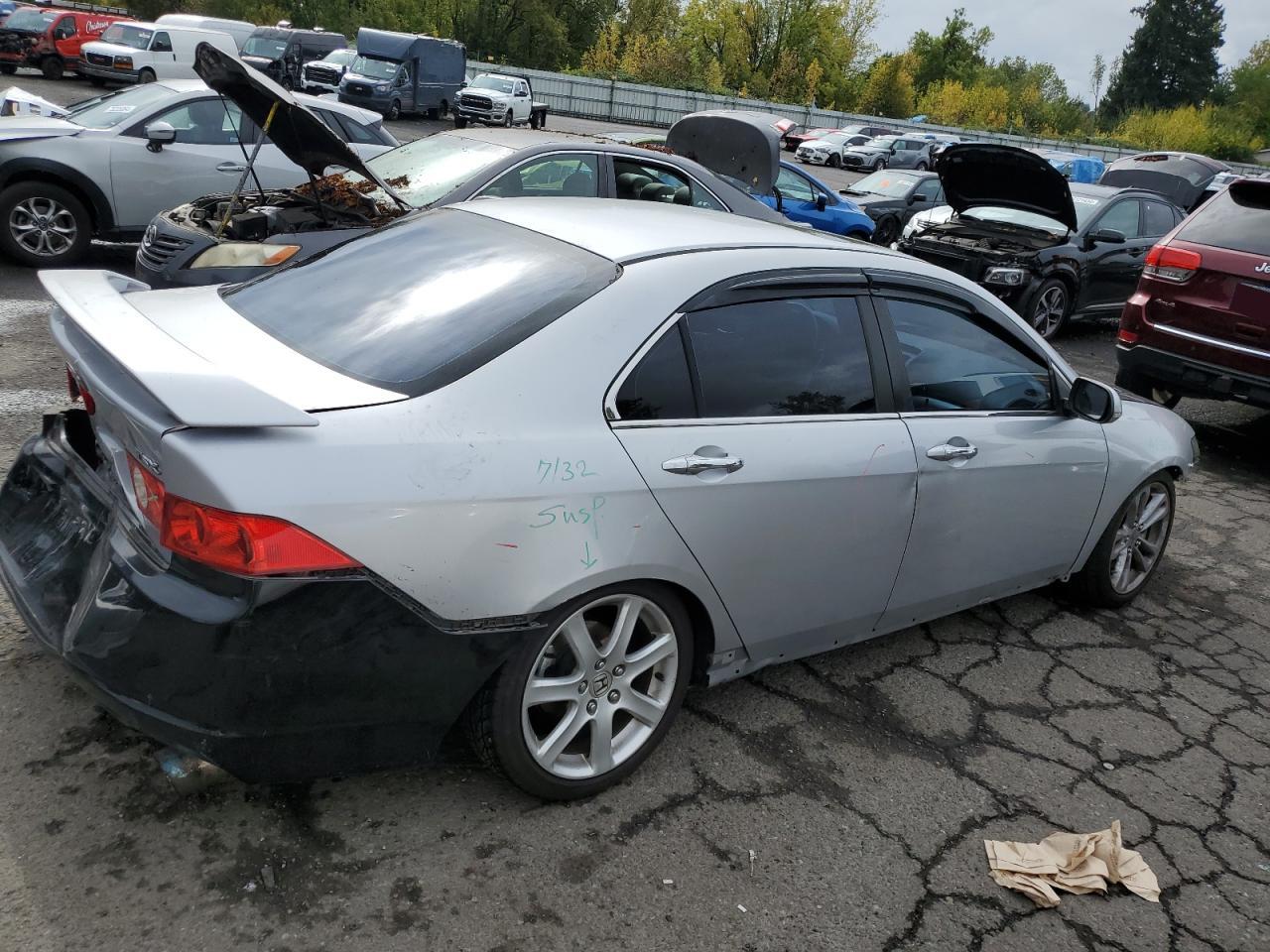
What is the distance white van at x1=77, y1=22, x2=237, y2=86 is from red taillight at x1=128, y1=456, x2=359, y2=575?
2657 cm

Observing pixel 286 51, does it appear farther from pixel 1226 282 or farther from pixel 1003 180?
pixel 1226 282

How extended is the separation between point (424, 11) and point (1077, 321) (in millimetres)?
63551

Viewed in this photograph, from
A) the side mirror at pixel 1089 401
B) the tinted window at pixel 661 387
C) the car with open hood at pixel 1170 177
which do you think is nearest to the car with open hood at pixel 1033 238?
the side mirror at pixel 1089 401

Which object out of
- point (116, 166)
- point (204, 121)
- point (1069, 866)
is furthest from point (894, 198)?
point (1069, 866)

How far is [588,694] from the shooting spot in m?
2.82

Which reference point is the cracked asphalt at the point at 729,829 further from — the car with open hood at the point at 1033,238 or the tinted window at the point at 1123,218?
the tinted window at the point at 1123,218

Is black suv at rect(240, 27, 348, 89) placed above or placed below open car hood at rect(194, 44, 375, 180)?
below

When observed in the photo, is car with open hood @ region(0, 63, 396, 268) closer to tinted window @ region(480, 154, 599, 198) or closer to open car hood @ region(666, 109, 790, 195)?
tinted window @ region(480, 154, 599, 198)

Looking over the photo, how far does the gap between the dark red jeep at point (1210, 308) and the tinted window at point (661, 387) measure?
5133mm

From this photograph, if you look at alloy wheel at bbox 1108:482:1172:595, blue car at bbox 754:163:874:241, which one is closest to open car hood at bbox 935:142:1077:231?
blue car at bbox 754:163:874:241

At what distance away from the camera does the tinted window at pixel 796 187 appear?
14.7m

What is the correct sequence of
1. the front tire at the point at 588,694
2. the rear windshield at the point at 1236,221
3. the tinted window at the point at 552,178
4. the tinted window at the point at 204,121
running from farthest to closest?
1. the tinted window at the point at 204,121
2. the tinted window at the point at 552,178
3. the rear windshield at the point at 1236,221
4. the front tire at the point at 588,694

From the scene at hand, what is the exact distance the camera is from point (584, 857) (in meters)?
2.70

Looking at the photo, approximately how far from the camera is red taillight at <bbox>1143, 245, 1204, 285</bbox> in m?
6.82
